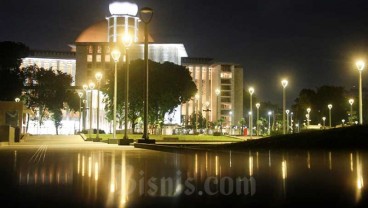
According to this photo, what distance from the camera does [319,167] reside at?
1081 cm

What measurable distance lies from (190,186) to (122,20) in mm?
137338

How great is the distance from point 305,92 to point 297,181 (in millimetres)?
122231

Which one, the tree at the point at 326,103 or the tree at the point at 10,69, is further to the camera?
the tree at the point at 326,103

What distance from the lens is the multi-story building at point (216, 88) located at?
15338 centimetres

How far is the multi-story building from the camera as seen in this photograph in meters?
153

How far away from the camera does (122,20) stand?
14200 centimetres

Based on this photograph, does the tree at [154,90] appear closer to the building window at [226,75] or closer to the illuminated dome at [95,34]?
the illuminated dome at [95,34]

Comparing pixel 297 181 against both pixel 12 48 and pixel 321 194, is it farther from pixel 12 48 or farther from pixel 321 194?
pixel 12 48

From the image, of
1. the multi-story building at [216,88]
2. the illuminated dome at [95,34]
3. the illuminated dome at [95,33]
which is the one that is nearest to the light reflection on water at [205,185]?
the multi-story building at [216,88]

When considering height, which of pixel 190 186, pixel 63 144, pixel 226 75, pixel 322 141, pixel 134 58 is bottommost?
pixel 190 186

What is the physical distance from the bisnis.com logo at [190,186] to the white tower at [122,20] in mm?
133263

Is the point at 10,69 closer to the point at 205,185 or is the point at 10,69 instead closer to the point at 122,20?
the point at 122,20

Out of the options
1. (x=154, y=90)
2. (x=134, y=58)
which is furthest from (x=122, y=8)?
(x=154, y=90)

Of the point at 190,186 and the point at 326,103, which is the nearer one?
the point at 190,186
